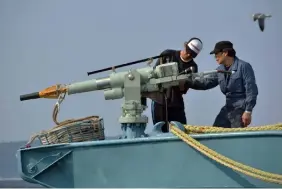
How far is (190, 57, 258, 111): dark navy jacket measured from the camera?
7.89m

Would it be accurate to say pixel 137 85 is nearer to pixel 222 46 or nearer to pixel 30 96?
pixel 222 46

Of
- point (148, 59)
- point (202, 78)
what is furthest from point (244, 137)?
point (148, 59)

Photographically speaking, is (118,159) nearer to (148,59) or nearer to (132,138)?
(132,138)

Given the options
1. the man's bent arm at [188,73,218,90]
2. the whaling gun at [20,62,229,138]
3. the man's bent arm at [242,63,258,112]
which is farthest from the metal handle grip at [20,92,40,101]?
the man's bent arm at [242,63,258,112]

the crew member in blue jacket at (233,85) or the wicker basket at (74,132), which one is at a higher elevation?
the crew member in blue jacket at (233,85)

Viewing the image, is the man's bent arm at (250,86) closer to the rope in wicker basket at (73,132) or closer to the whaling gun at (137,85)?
the whaling gun at (137,85)

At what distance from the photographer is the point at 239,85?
8086mm

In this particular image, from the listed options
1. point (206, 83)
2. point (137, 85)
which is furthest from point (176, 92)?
point (137, 85)

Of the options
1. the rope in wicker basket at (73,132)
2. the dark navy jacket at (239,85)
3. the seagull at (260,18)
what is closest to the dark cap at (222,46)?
the dark navy jacket at (239,85)

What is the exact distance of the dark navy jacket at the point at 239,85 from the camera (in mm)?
7891

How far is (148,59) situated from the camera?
814 centimetres

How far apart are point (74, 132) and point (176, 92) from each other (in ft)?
5.54

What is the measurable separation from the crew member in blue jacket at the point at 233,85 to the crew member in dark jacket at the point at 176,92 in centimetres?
27

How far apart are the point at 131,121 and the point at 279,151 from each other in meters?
1.80
